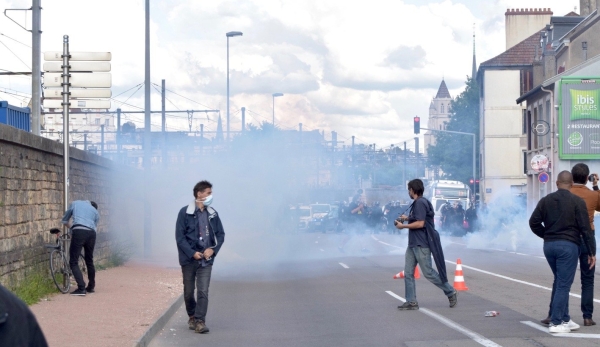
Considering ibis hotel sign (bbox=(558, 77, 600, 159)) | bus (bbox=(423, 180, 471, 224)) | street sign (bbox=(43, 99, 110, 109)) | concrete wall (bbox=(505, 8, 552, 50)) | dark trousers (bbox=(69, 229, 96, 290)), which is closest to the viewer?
dark trousers (bbox=(69, 229, 96, 290))

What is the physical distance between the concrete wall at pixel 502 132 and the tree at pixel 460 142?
965 cm

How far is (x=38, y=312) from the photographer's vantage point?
11.5 metres

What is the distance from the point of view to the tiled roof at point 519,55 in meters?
64.3

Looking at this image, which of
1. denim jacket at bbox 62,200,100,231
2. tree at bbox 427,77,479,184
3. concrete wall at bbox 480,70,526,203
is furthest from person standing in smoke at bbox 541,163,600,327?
tree at bbox 427,77,479,184

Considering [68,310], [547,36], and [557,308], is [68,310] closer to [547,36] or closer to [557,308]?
[557,308]

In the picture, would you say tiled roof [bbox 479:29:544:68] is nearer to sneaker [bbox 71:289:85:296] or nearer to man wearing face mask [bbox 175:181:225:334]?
sneaker [bbox 71:289:85:296]

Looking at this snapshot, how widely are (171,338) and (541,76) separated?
44174 millimetres

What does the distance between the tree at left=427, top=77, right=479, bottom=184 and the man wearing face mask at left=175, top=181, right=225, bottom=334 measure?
224 feet

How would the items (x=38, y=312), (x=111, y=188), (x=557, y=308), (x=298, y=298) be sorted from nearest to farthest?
(x=557, y=308) → (x=38, y=312) → (x=298, y=298) → (x=111, y=188)

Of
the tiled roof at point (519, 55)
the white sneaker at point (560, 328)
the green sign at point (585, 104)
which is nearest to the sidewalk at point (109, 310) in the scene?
the white sneaker at point (560, 328)

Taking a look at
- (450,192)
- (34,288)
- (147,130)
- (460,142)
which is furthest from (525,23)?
(34,288)

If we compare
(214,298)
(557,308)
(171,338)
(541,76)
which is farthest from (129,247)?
(541,76)

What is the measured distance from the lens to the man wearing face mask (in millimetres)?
10289

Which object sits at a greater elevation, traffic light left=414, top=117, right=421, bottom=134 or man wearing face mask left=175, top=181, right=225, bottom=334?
traffic light left=414, top=117, right=421, bottom=134
